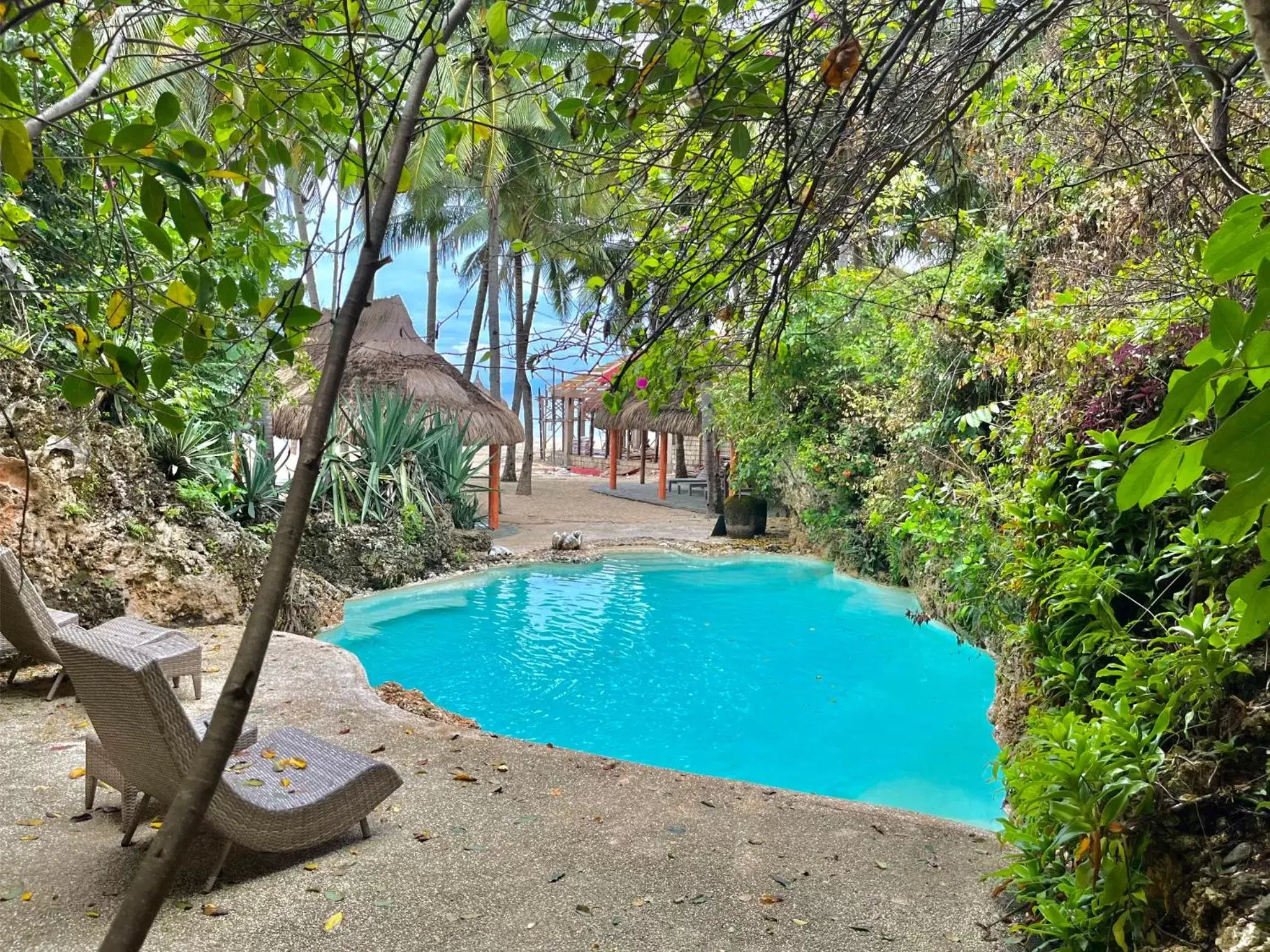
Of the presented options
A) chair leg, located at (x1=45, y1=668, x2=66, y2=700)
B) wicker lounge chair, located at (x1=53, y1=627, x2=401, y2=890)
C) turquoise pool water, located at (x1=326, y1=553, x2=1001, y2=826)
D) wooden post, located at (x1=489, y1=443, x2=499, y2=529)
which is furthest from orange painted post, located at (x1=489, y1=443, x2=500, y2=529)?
wicker lounge chair, located at (x1=53, y1=627, x2=401, y2=890)

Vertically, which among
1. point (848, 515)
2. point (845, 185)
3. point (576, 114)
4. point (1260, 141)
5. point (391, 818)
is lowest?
point (391, 818)

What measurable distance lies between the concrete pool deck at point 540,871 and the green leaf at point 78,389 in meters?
2.03

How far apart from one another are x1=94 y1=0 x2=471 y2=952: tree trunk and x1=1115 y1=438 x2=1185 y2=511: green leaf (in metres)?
0.80

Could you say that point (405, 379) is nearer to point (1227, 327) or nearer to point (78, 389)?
point (78, 389)

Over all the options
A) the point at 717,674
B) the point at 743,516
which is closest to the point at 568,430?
the point at 743,516

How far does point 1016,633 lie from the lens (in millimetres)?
4176

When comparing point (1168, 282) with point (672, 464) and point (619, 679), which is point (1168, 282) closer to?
point (619, 679)

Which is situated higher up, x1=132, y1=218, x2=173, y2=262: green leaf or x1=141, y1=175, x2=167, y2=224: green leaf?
x1=141, y1=175, x2=167, y2=224: green leaf

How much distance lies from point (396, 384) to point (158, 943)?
13.0 metres

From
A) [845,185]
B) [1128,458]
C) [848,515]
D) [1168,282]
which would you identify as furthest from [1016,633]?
[848,515]

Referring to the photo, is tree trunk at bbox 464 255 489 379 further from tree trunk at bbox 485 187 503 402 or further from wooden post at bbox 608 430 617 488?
wooden post at bbox 608 430 617 488

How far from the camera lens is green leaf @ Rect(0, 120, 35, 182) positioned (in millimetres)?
1101

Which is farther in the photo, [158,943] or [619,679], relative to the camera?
[619,679]

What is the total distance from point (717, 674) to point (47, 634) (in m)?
5.47
